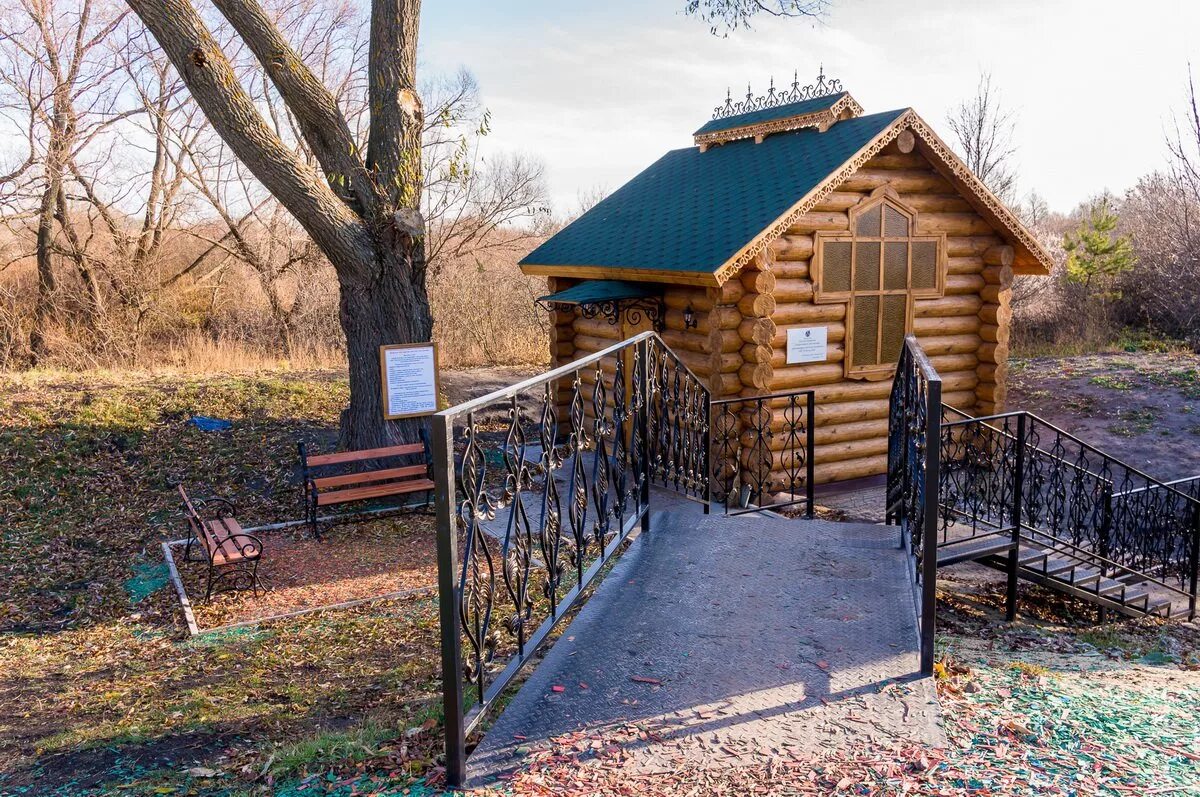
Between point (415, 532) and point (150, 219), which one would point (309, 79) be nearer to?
point (415, 532)

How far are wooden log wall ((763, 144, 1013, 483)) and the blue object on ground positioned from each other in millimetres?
7235

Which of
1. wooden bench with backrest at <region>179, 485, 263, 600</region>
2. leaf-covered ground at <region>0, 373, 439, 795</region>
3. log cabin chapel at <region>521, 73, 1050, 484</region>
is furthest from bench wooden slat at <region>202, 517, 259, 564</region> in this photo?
log cabin chapel at <region>521, 73, 1050, 484</region>

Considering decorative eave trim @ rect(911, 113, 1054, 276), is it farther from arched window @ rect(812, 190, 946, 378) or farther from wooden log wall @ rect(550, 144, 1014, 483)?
arched window @ rect(812, 190, 946, 378)

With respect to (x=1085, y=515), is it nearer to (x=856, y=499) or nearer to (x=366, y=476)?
(x=856, y=499)

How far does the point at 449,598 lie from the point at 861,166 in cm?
851

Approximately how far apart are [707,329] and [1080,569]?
14.8 ft

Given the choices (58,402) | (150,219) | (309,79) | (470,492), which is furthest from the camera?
(150,219)

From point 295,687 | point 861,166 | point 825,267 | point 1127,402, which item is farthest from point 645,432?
point 1127,402

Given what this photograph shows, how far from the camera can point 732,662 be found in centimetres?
441

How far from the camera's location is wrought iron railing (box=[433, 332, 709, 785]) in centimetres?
339

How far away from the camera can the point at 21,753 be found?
4656 mm

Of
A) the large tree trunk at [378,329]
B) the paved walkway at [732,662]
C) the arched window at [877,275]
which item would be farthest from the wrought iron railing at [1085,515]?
the large tree trunk at [378,329]

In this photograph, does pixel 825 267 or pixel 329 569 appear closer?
pixel 329 569

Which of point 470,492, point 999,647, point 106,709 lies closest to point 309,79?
point 106,709
